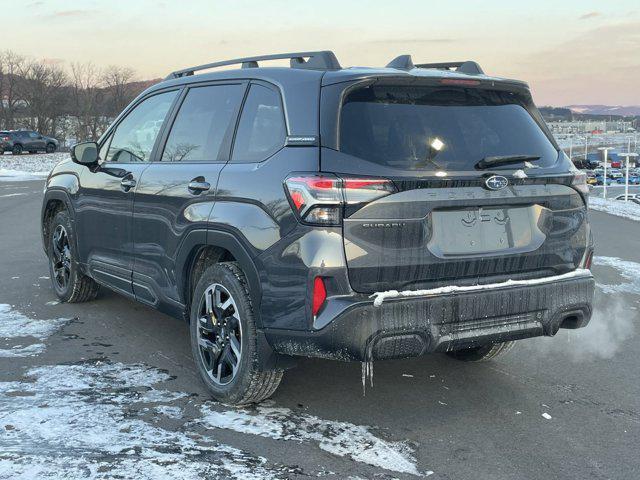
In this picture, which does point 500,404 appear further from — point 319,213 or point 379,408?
point 319,213

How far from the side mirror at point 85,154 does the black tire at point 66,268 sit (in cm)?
76

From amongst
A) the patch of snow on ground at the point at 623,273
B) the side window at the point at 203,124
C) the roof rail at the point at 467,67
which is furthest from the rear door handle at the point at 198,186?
the patch of snow on ground at the point at 623,273

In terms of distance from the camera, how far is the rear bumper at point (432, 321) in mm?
3352

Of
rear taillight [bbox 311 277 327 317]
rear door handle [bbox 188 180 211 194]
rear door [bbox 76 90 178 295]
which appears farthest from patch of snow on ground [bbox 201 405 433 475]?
rear door [bbox 76 90 178 295]

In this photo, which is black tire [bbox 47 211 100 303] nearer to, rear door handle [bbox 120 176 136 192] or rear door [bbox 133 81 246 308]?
rear door handle [bbox 120 176 136 192]

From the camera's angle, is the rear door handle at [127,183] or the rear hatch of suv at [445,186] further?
the rear door handle at [127,183]

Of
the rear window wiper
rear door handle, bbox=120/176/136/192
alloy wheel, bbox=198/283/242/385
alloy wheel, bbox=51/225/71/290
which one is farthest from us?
alloy wheel, bbox=51/225/71/290

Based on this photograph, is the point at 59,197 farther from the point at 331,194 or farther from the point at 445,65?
the point at 331,194

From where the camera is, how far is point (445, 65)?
4.71 metres

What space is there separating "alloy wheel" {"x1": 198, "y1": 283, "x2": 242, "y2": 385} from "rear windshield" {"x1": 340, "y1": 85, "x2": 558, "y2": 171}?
1.14m

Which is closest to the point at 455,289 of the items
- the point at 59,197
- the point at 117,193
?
the point at 117,193

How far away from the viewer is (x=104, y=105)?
307 feet

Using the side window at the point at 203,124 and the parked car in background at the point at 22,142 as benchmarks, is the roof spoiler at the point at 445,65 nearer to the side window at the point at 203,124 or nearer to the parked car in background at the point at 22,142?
the side window at the point at 203,124

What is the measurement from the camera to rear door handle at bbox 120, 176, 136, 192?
16.2 feet
